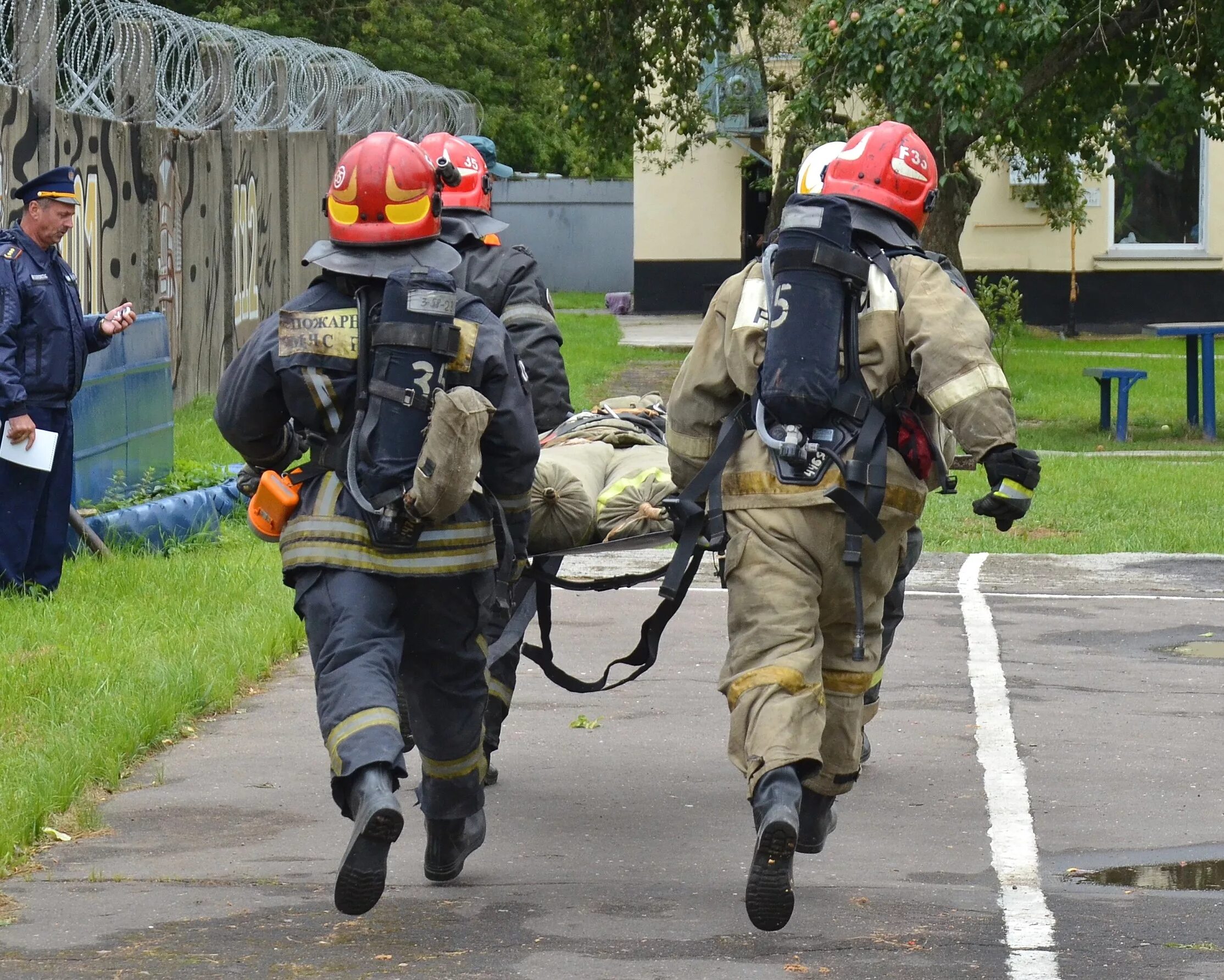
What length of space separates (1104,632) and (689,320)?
2554 centimetres

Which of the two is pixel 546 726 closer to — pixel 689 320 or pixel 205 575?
pixel 205 575

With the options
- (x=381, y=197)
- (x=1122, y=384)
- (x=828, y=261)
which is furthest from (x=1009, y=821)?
(x=1122, y=384)

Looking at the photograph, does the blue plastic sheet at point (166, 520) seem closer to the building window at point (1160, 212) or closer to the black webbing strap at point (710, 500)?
the black webbing strap at point (710, 500)

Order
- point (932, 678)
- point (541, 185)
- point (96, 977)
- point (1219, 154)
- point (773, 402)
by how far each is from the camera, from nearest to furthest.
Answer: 1. point (96, 977)
2. point (773, 402)
3. point (932, 678)
4. point (1219, 154)
5. point (541, 185)

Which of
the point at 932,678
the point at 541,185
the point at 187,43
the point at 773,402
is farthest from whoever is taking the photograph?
the point at 541,185

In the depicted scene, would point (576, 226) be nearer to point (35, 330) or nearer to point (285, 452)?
point (35, 330)

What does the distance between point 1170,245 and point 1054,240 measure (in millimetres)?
2064

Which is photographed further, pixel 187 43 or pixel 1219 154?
pixel 1219 154

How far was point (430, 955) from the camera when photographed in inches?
168

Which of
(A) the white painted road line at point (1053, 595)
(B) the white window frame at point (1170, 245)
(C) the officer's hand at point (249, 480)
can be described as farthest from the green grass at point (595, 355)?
(C) the officer's hand at point (249, 480)

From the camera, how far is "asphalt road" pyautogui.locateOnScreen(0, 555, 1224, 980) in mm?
4277

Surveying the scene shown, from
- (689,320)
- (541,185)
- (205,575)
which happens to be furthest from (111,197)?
(541,185)

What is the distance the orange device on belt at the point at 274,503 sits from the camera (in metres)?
4.30

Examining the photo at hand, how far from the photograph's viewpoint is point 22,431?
8.13m
